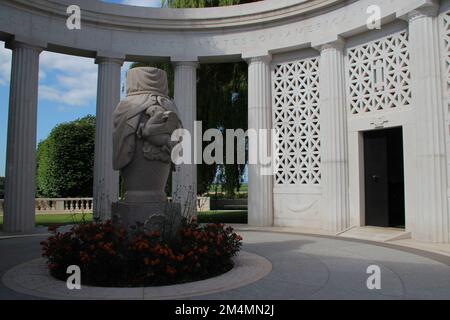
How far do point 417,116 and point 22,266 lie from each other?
29.3 ft

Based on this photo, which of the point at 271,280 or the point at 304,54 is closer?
the point at 271,280

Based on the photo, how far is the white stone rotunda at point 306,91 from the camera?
8.79 meters

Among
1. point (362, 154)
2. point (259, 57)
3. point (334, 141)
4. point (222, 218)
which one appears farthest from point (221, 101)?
point (362, 154)

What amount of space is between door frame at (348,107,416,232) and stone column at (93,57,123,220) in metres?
7.35

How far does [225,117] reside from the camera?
1436cm

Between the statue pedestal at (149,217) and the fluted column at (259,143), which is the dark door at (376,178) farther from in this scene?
the statue pedestal at (149,217)

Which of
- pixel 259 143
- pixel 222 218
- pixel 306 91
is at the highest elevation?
pixel 306 91

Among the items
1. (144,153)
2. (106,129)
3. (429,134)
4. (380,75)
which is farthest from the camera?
(106,129)

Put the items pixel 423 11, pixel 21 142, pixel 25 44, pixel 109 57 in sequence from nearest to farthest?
pixel 423 11, pixel 21 142, pixel 25 44, pixel 109 57

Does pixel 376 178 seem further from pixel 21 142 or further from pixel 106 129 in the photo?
pixel 21 142

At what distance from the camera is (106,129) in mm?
11930

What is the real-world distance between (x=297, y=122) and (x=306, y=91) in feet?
3.33
